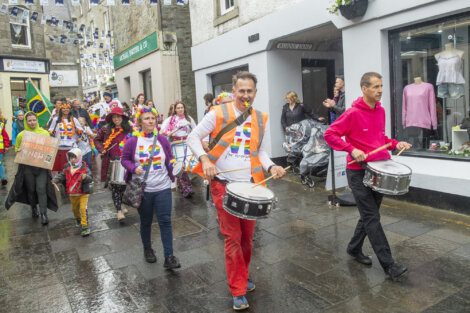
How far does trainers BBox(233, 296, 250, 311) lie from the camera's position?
361 centimetres

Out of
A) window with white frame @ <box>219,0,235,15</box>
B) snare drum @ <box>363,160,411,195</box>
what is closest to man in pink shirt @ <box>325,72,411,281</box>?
snare drum @ <box>363,160,411,195</box>

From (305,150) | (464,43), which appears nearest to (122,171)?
(305,150)

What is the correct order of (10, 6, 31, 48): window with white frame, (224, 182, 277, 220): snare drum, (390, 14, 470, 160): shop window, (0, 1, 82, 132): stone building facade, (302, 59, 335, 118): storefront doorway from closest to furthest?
(224, 182, 277, 220): snare drum
(390, 14, 470, 160): shop window
(302, 59, 335, 118): storefront doorway
(0, 1, 82, 132): stone building facade
(10, 6, 31, 48): window with white frame

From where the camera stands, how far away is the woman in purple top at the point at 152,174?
4648mm

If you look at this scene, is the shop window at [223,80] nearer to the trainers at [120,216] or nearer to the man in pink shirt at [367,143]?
the trainers at [120,216]

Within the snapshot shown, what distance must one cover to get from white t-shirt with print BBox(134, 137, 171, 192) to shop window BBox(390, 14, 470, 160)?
14.3ft

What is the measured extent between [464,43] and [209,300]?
206 inches

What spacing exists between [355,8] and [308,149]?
2.72m

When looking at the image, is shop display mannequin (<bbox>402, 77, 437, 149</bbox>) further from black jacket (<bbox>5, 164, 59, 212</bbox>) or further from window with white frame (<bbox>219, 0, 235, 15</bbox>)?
window with white frame (<bbox>219, 0, 235, 15</bbox>)

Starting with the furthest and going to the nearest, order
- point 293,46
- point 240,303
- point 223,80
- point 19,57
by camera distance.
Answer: point 19,57 < point 223,80 < point 293,46 < point 240,303

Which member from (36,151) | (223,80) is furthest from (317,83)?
(36,151)

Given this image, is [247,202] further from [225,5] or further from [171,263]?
[225,5]

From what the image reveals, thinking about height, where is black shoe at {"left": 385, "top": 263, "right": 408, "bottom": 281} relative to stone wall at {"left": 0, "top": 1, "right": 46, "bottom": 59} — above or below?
below

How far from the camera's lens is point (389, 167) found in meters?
4.08
